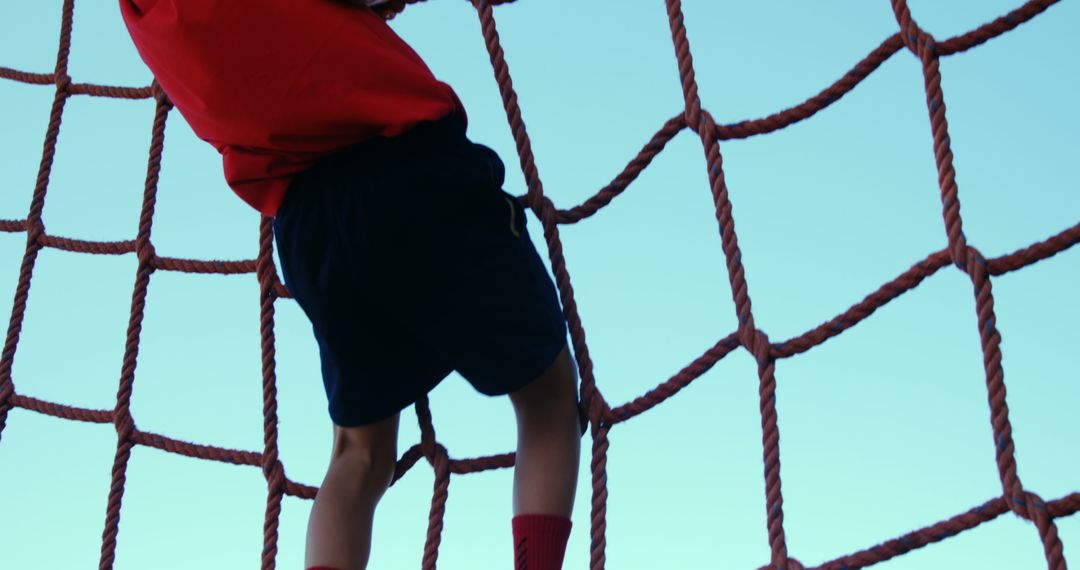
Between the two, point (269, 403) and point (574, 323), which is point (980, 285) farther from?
point (269, 403)

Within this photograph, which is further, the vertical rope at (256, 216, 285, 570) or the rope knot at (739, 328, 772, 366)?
the vertical rope at (256, 216, 285, 570)

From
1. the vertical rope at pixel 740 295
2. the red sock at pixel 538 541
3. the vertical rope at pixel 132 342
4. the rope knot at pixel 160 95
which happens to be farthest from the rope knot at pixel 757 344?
the rope knot at pixel 160 95

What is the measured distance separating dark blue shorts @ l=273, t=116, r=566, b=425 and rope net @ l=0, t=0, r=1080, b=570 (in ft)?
0.51

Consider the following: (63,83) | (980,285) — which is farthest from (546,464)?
(63,83)

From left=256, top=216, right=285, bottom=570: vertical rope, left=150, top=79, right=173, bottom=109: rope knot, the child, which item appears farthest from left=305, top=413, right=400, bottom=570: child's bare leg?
left=150, top=79, right=173, bottom=109: rope knot

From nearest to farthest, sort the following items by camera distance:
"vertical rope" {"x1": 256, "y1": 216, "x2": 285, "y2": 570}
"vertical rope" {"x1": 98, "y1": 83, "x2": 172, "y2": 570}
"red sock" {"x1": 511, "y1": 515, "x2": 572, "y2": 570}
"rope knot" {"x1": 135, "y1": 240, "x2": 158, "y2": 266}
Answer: "red sock" {"x1": 511, "y1": 515, "x2": 572, "y2": 570} < "vertical rope" {"x1": 256, "y1": 216, "x2": 285, "y2": 570} < "vertical rope" {"x1": 98, "y1": 83, "x2": 172, "y2": 570} < "rope knot" {"x1": 135, "y1": 240, "x2": 158, "y2": 266}

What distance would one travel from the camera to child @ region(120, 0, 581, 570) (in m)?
1.11

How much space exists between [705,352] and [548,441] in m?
0.21

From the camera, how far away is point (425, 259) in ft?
3.67

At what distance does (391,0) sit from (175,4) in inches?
7.6

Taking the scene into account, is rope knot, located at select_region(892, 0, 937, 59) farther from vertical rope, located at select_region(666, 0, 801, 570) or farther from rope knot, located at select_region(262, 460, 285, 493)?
rope knot, located at select_region(262, 460, 285, 493)

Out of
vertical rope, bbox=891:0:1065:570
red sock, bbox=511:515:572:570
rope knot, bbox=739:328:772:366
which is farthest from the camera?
rope knot, bbox=739:328:772:366

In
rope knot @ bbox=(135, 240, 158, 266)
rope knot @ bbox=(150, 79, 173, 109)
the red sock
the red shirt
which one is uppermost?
rope knot @ bbox=(150, 79, 173, 109)

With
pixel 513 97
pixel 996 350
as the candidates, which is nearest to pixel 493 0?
pixel 513 97
